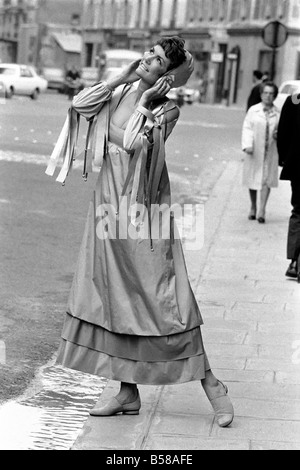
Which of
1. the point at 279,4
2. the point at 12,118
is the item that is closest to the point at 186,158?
the point at 12,118

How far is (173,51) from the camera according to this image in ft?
17.5

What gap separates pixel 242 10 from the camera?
70.8m

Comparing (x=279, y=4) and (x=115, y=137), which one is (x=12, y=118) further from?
(x=279, y=4)

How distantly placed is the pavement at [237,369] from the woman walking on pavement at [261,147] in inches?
67.0

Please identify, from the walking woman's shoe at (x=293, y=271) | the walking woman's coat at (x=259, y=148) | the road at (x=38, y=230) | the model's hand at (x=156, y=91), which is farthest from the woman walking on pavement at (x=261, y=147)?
the model's hand at (x=156, y=91)

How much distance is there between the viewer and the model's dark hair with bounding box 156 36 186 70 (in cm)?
534

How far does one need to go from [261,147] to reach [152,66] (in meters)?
8.69

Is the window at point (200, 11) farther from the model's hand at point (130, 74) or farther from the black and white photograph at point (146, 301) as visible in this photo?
the model's hand at point (130, 74)

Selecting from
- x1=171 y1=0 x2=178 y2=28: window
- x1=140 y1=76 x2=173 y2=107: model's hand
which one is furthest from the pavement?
x1=171 y1=0 x2=178 y2=28: window

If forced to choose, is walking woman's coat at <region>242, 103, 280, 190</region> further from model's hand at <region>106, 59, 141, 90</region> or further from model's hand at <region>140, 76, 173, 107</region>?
model's hand at <region>140, 76, 173, 107</region>

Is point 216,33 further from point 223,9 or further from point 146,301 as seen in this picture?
point 146,301

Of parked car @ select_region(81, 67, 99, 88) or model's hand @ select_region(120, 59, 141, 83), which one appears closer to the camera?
model's hand @ select_region(120, 59, 141, 83)

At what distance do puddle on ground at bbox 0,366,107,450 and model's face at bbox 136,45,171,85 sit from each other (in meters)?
1.59

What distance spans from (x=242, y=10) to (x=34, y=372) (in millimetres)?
66002
